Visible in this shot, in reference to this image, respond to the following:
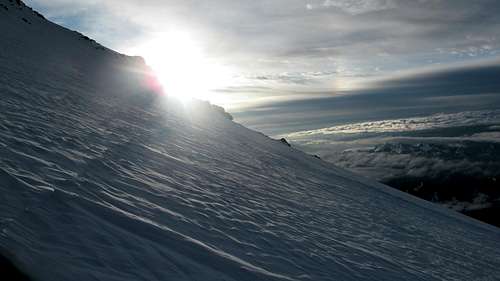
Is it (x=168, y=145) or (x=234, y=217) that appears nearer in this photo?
(x=234, y=217)

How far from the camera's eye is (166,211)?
6805 mm

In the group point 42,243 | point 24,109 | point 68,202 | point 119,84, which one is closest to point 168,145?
point 24,109

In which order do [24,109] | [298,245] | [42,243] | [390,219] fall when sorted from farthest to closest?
[390,219]
[24,109]
[298,245]
[42,243]

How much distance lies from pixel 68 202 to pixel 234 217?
3372 mm

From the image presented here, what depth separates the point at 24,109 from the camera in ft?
33.0

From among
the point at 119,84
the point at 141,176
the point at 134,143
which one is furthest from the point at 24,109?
the point at 119,84

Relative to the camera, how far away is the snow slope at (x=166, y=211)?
4.46m

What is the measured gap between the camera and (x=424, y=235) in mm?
12984

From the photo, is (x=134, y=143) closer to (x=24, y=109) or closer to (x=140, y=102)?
(x=24, y=109)

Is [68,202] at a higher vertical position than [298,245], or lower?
higher

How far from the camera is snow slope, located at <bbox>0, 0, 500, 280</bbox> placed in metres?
4.46

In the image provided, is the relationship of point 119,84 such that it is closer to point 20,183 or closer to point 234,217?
point 234,217

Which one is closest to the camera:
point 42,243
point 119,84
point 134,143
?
point 42,243

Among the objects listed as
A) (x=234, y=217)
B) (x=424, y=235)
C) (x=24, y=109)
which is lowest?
(x=424, y=235)
